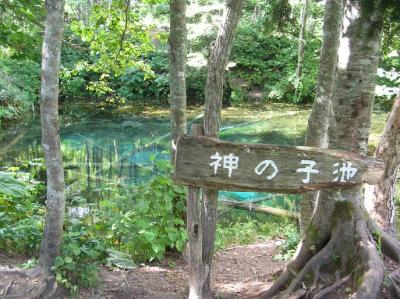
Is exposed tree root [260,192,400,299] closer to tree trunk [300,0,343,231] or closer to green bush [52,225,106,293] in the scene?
green bush [52,225,106,293]

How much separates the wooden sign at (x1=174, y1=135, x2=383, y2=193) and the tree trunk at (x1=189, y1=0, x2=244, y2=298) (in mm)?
238

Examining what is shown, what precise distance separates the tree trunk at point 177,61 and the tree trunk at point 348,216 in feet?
7.60

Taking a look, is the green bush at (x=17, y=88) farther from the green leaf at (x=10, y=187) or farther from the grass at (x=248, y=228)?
the green leaf at (x=10, y=187)

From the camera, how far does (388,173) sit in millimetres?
5055

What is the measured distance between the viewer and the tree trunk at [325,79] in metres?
5.20

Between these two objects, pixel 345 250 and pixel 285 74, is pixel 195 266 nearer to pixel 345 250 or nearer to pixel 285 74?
pixel 345 250

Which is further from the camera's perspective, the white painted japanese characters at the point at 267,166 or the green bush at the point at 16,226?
the green bush at the point at 16,226

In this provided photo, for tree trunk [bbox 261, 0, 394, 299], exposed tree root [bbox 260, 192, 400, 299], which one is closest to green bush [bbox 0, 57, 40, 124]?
tree trunk [bbox 261, 0, 394, 299]

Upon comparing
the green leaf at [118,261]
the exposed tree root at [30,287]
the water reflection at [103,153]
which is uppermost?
the exposed tree root at [30,287]

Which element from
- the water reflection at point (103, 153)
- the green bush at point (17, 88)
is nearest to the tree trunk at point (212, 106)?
the water reflection at point (103, 153)

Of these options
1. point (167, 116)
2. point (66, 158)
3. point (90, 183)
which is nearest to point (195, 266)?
point (90, 183)

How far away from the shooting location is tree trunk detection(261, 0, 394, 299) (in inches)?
127

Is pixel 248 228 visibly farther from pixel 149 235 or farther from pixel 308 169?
pixel 308 169

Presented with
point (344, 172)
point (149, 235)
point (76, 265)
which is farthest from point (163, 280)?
point (344, 172)
